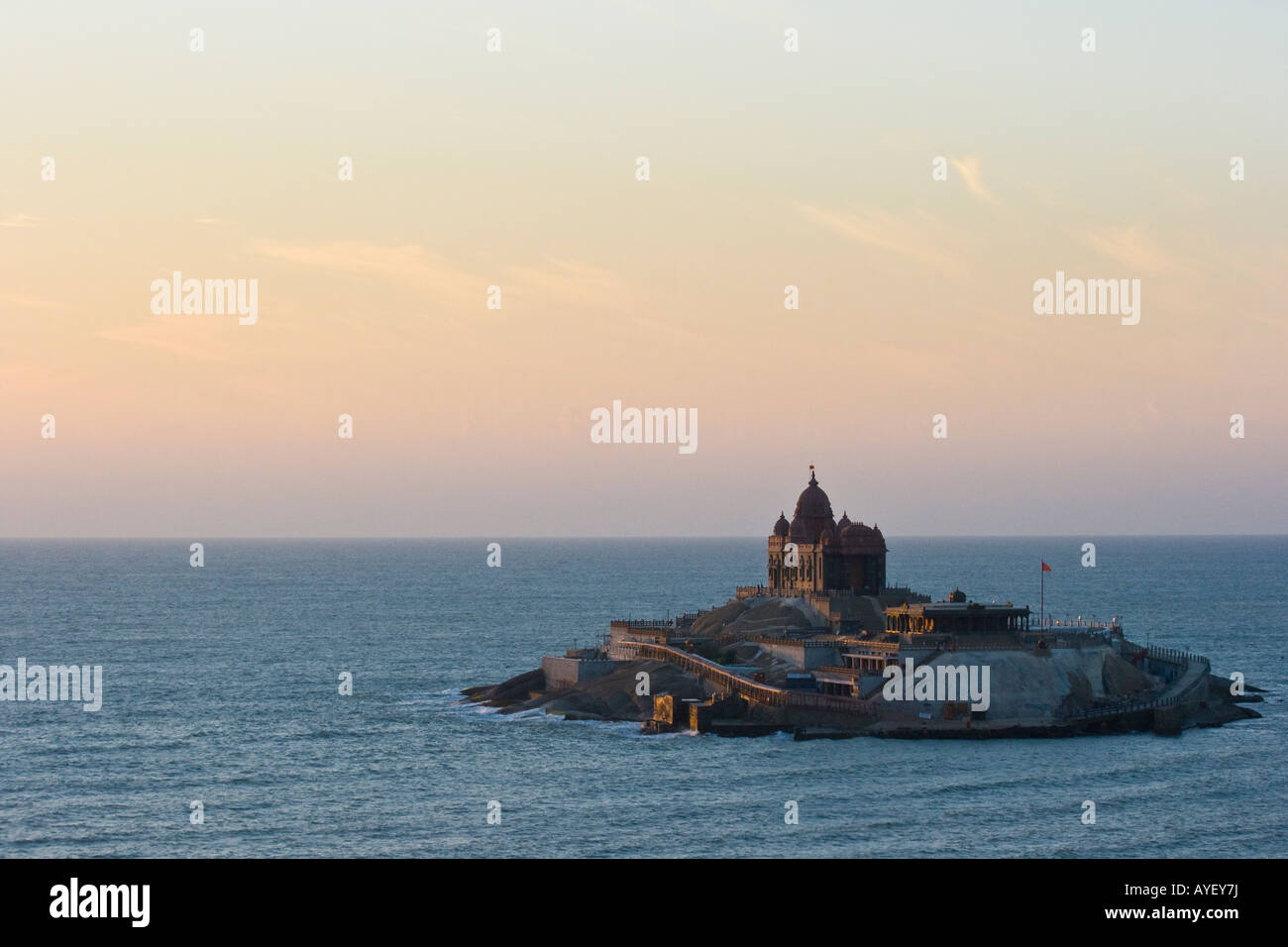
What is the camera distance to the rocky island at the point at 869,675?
10588 centimetres

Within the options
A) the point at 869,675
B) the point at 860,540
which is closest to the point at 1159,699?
the point at 869,675

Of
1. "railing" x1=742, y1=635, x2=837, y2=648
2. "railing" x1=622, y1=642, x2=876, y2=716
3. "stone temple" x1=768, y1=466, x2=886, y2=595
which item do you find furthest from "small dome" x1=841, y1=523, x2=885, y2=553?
"railing" x1=622, y1=642, x2=876, y2=716

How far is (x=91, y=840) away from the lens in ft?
251

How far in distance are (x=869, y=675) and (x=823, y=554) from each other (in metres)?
31.6

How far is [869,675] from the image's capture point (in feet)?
357

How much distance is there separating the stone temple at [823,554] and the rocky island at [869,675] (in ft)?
0.65

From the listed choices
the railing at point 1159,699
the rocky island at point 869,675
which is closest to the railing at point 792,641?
the rocky island at point 869,675

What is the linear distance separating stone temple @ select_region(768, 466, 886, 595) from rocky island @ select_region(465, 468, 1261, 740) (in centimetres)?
20

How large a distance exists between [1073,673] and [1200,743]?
11947 mm

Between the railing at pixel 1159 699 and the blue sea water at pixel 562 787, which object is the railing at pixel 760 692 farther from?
the railing at pixel 1159 699

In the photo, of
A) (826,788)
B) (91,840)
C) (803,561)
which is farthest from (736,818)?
(803,561)

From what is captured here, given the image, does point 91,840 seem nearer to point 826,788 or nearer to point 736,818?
point 736,818

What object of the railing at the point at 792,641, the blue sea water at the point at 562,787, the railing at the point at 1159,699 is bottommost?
the blue sea water at the point at 562,787

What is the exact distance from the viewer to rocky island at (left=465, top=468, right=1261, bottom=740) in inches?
4168
